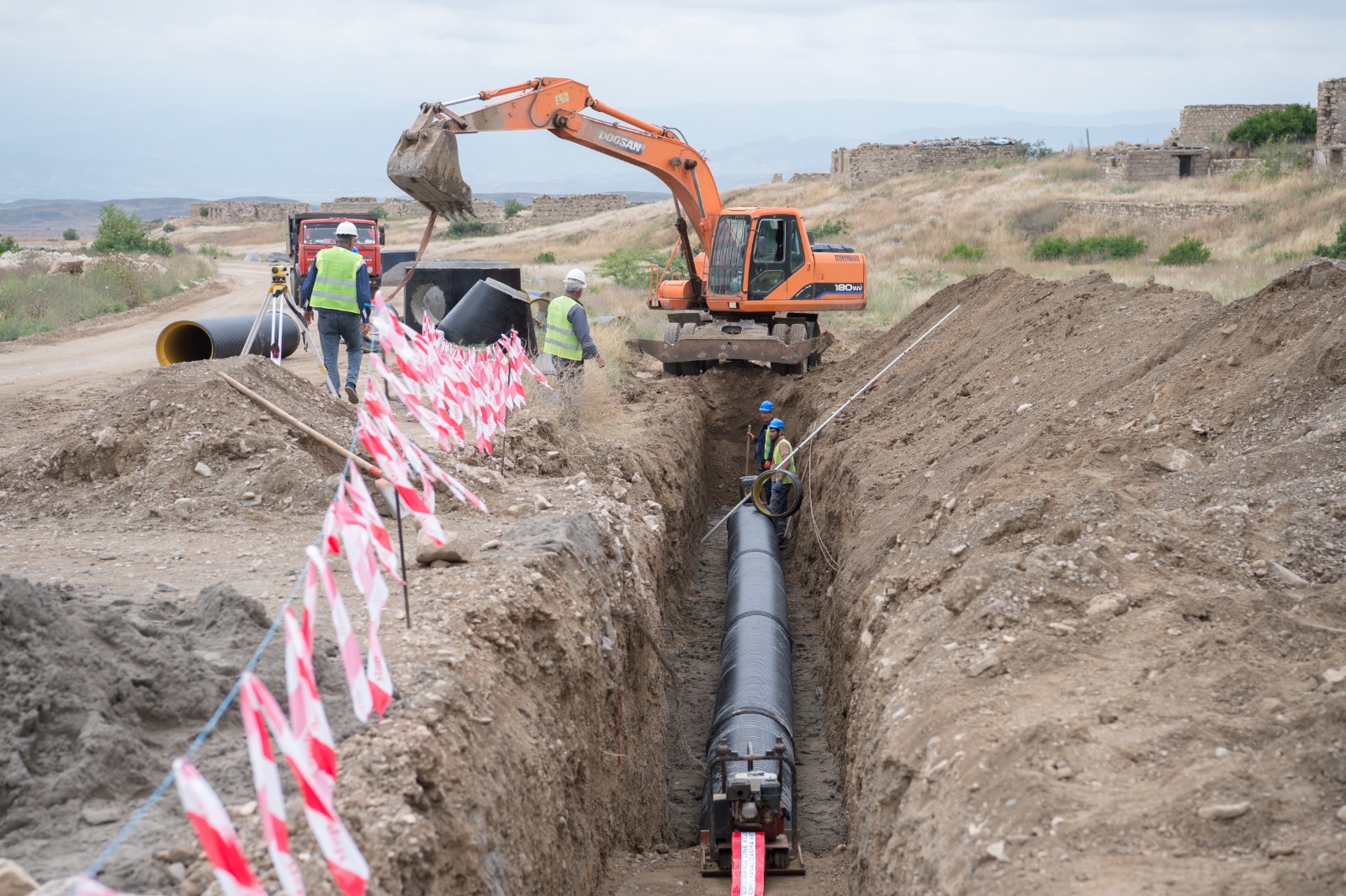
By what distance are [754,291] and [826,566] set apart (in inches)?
268

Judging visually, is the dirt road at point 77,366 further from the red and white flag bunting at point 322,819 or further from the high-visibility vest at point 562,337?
the red and white flag bunting at point 322,819

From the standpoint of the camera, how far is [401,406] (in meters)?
13.3

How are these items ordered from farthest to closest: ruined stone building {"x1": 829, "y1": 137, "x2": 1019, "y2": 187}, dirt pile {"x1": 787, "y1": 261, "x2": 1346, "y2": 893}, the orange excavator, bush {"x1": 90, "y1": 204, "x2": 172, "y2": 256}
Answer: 1. ruined stone building {"x1": 829, "y1": 137, "x2": 1019, "y2": 187}
2. bush {"x1": 90, "y1": 204, "x2": 172, "y2": 256}
3. the orange excavator
4. dirt pile {"x1": 787, "y1": 261, "x2": 1346, "y2": 893}

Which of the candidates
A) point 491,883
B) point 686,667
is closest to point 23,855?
point 491,883

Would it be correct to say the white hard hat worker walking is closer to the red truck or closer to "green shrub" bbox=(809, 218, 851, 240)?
the red truck

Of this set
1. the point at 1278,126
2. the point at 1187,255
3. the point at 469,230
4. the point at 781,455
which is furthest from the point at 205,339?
the point at 469,230

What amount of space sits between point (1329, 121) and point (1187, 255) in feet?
38.9

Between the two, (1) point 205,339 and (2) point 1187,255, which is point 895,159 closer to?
(2) point 1187,255

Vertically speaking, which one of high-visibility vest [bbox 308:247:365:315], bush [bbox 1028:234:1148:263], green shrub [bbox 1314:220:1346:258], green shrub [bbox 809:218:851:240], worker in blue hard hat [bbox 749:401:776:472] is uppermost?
green shrub [bbox 809:218:851:240]

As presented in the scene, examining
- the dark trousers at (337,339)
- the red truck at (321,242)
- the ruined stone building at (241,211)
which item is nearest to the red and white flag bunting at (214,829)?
the dark trousers at (337,339)

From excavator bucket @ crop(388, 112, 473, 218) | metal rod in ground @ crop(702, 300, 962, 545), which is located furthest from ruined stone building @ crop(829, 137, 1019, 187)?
excavator bucket @ crop(388, 112, 473, 218)

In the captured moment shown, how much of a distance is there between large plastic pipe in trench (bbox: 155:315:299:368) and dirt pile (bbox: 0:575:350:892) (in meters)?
9.02

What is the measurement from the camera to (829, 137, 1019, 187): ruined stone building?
48.8 meters

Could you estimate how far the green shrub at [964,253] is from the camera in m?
30.3
